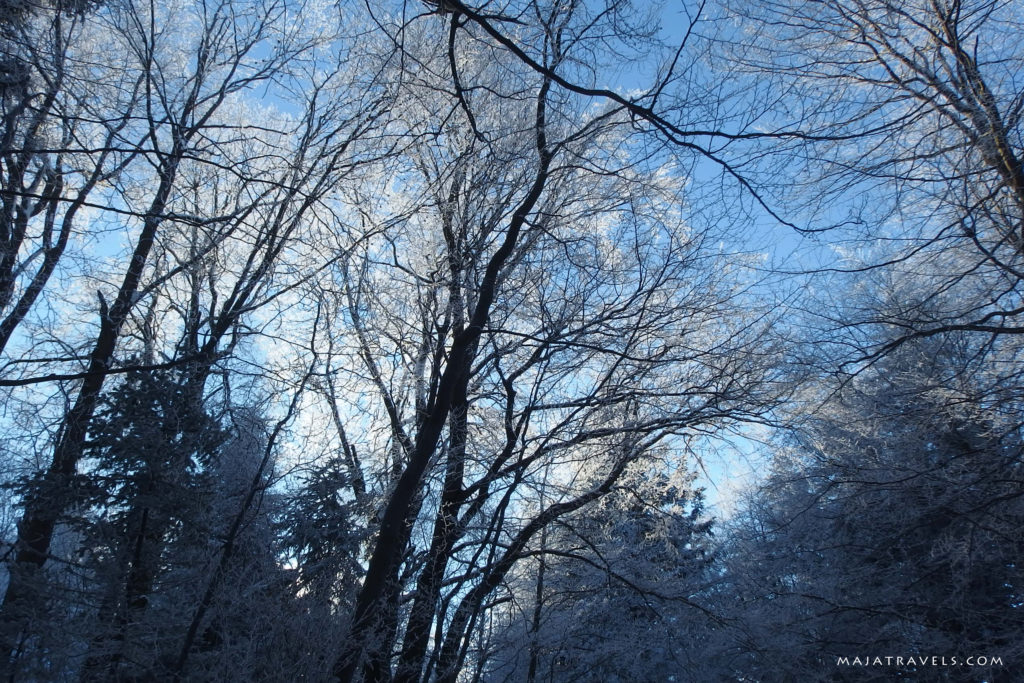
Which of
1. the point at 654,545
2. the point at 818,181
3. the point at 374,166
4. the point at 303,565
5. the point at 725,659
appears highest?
the point at 374,166

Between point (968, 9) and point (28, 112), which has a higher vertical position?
point (968, 9)

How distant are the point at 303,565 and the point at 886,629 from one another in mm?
9954

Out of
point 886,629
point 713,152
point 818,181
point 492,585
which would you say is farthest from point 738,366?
point 886,629

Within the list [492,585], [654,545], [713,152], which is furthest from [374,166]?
[654,545]

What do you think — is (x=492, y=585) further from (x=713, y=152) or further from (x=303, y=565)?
(x=713, y=152)

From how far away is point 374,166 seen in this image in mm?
5898

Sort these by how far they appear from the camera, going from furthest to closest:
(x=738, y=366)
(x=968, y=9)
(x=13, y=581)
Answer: (x=738, y=366)
(x=13, y=581)
(x=968, y=9)

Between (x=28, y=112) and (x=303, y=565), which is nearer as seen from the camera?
(x=28, y=112)

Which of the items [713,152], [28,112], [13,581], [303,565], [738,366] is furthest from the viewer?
[303,565]

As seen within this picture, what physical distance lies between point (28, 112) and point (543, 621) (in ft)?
25.3

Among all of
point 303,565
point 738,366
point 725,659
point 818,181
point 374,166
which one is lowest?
point 725,659

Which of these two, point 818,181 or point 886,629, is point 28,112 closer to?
point 818,181

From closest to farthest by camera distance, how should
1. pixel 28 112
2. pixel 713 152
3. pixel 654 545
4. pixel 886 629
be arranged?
pixel 713 152, pixel 28 112, pixel 886 629, pixel 654 545

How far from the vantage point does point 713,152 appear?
296cm
